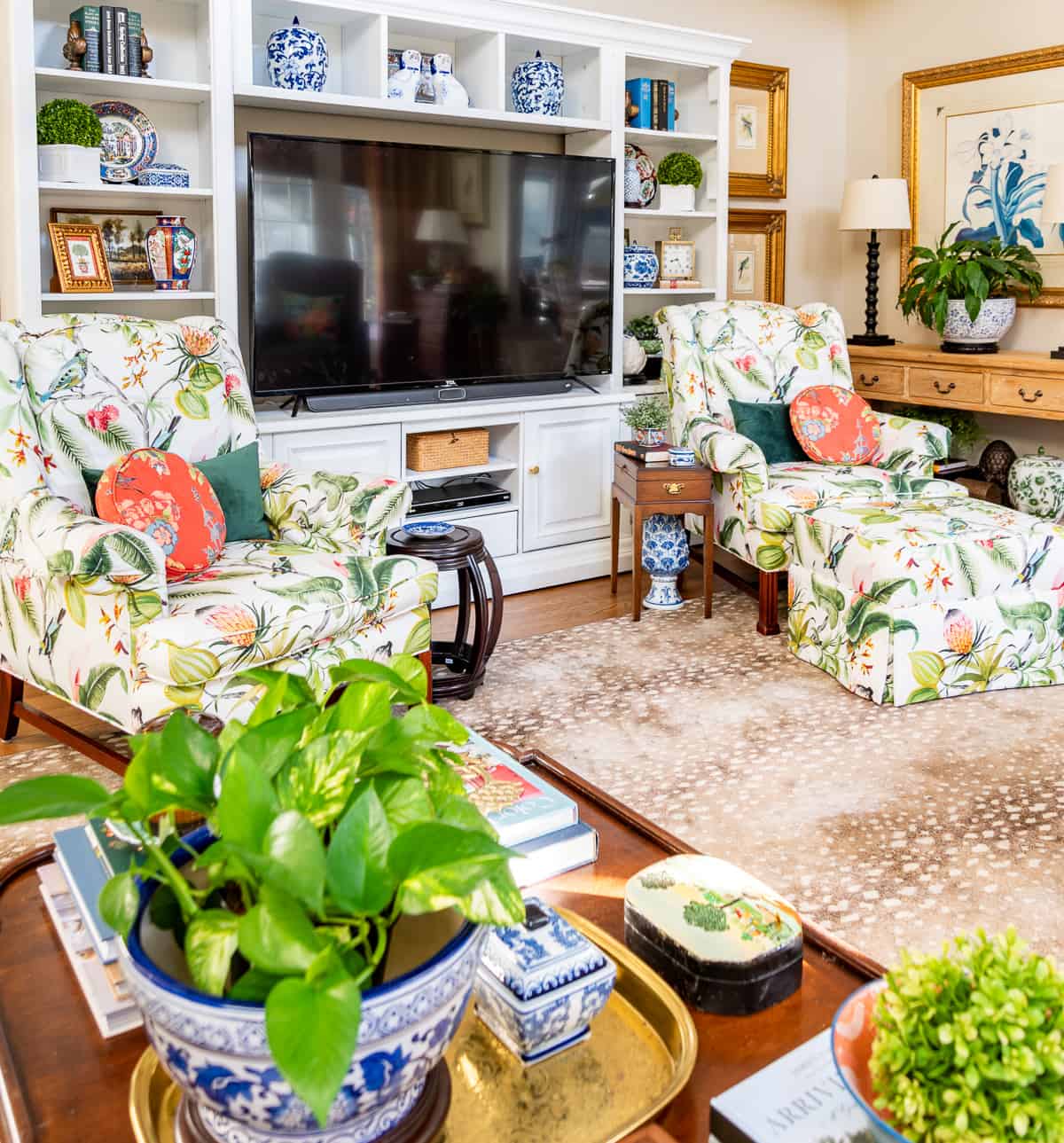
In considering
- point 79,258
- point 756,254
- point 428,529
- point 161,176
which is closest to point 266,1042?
point 428,529

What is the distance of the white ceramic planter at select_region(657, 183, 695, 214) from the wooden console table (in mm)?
958

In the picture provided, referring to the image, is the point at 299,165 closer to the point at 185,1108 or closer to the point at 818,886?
the point at 818,886

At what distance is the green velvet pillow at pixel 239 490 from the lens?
2986 mm

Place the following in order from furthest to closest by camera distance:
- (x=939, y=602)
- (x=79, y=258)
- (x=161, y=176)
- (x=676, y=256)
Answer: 1. (x=676, y=256)
2. (x=161, y=176)
3. (x=79, y=258)
4. (x=939, y=602)

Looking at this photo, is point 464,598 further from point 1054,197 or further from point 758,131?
point 758,131

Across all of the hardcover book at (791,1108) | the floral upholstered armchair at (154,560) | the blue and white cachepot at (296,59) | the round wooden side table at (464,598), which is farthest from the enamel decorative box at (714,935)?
the blue and white cachepot at (296,59)

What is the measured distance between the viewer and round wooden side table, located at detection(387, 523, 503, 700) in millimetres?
3107

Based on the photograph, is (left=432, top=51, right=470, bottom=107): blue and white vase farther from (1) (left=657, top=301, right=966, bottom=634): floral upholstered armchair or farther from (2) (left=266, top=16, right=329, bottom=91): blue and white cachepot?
(1) (left=657, top=301, right=966, bottom=634): floral upholstered armchair

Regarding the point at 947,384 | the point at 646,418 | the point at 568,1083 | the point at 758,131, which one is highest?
the point at 758,131

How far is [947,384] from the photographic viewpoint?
184 inches

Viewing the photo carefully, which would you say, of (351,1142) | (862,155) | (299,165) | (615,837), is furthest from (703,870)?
(862,155)

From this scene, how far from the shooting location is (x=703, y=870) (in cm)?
145

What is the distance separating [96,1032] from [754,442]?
10.1 ft

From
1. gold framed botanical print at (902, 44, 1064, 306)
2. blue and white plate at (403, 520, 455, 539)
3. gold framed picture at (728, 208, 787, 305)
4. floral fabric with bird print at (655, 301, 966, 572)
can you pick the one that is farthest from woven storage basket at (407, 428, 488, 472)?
gold framed botanical print at (902, 44, 1064, 306)
